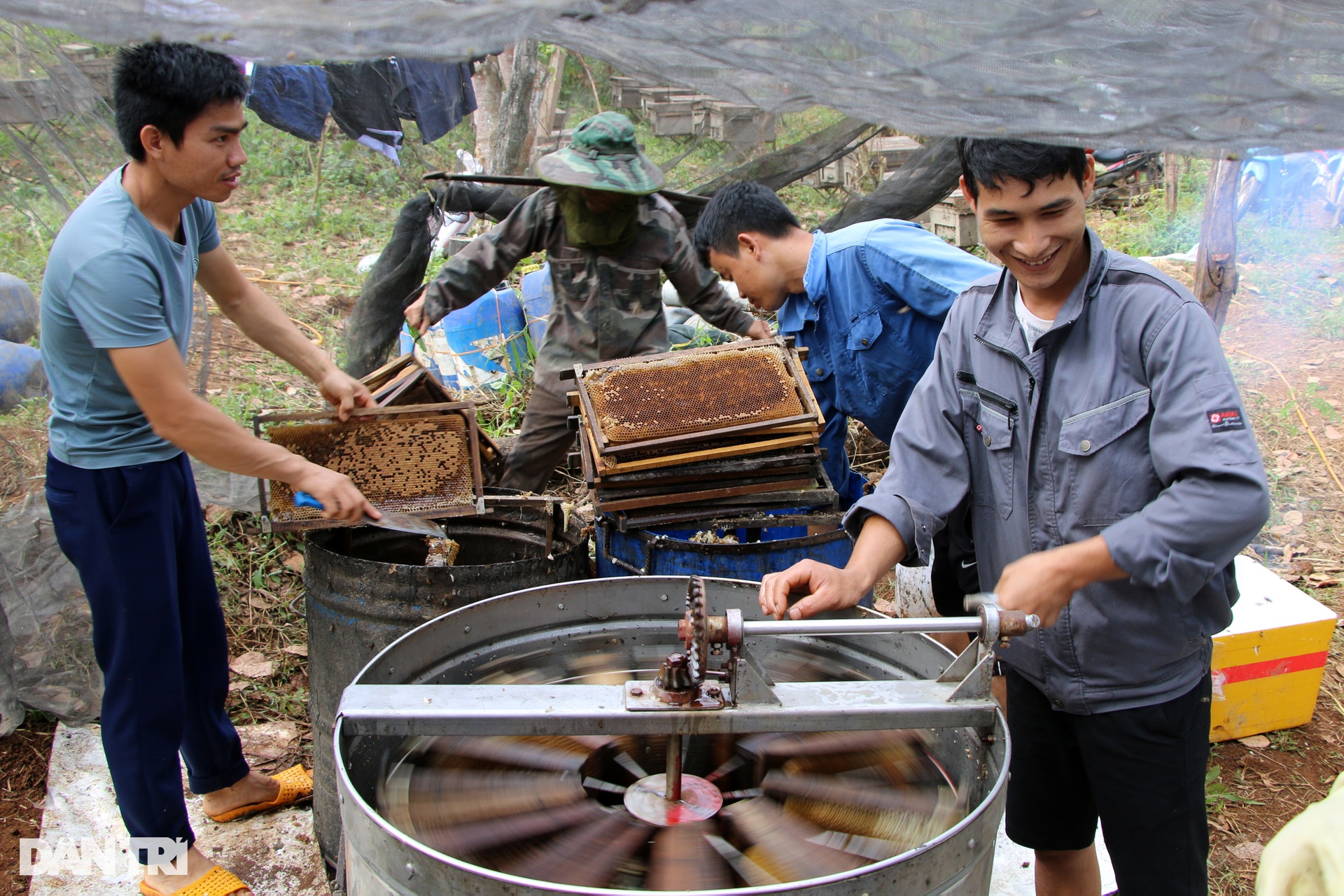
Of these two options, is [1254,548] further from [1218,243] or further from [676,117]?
[676,117]

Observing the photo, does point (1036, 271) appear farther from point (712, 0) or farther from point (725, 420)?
point (725, 420)

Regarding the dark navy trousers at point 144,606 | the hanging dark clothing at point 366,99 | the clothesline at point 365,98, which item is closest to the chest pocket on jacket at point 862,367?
the dark navy trousers at point 144,606

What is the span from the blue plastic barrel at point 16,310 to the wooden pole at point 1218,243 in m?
4.81

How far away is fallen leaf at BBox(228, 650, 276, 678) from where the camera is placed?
4.25m

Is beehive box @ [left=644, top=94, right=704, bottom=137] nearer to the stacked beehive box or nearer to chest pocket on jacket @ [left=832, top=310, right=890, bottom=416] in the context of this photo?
chest pocket on jacket @ [left=832, top=310, right=890, bottom=416]

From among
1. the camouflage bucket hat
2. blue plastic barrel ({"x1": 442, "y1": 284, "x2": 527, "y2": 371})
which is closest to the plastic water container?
blue plastic barrel ({"x1": 442, "y1": 284, "x2": 527, "y2": 371})

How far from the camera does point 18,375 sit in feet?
12.1

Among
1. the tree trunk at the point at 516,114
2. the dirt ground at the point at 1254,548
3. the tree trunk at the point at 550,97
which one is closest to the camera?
the dirt ground at the point at 1254,548

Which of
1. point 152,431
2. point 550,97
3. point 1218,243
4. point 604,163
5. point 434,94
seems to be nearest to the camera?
point 152,431

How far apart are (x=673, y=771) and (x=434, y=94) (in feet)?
17.9

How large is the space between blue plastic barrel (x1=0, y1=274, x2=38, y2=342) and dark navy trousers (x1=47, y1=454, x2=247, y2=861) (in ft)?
5.16

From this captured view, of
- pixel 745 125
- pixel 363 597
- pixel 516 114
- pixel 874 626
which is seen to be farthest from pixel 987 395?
pixel 516 114

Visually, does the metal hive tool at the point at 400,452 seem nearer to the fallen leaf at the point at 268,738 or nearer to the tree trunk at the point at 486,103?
the fallen leaf at the point at 268,738

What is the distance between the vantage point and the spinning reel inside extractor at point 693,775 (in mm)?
1766
